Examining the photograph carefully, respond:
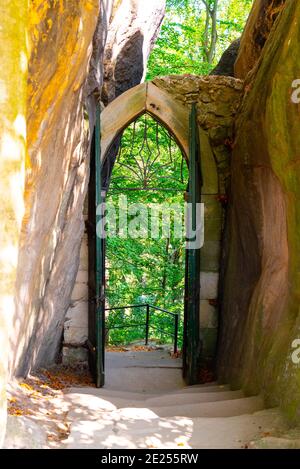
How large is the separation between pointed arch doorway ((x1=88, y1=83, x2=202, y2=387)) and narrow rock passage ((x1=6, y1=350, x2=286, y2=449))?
75 cm

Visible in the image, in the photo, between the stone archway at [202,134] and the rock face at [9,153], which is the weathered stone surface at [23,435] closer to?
the rock face at [9,153]

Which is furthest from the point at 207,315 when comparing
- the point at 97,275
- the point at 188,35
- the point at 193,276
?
the point at 188,35

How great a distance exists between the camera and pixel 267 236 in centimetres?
518

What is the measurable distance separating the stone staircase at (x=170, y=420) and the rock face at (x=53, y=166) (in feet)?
2.82

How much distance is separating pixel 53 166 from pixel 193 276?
8.08ft

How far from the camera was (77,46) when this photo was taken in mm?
3951

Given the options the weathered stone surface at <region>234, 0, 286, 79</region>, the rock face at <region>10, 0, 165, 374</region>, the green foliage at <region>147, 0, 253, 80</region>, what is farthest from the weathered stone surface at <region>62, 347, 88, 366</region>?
the green foliage at <region>147, 0, 253, 80</region>

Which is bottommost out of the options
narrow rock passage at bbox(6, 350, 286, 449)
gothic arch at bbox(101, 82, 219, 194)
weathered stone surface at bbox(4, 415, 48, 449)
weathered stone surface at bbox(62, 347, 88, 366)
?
weathered stone surface at bbox(62, 347, 88, 366)

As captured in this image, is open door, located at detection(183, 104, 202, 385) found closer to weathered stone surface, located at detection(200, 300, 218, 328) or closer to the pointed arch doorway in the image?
the pointed arch doorway

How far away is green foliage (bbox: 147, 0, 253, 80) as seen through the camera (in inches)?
511

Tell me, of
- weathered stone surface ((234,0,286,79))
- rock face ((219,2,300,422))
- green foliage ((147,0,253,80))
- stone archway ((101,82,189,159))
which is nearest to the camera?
rock face ((219,2,300,422))

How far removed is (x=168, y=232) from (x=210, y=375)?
6259 millimetres

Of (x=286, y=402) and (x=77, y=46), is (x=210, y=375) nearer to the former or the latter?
(x=286, y=402)
